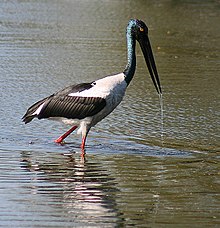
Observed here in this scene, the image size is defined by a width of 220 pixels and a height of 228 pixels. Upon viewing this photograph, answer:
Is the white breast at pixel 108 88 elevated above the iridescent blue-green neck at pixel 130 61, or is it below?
below

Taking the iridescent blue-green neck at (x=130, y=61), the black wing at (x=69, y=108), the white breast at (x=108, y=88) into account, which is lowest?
the black wing at (x=69, y=108)

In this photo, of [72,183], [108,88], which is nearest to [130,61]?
[108,88]

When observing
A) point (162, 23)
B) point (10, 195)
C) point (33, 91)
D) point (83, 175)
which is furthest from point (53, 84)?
point (162, 23)

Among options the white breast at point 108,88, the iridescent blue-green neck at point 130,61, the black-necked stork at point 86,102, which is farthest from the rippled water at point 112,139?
the iridescent blue-green neck at point 130,61

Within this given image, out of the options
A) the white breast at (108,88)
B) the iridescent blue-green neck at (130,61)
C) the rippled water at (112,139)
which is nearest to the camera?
the rippled water at (112,139)

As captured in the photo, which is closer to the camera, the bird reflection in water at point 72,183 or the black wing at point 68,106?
the bird reflection in water at point 72,183

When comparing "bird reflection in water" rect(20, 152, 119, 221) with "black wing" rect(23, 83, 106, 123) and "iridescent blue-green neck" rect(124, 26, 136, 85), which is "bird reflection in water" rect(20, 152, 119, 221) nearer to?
"black wing" rect(23, 83, 106, 123)

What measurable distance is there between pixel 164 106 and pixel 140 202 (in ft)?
15.2

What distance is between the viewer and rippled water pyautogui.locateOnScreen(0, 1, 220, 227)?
22.5 feet

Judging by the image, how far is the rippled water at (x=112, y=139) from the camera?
6.86 metres

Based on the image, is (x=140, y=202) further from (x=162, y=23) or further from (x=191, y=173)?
(x=162, y=23)

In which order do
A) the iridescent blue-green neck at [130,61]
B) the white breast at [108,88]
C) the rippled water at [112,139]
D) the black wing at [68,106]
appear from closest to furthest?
the rippled water at [112,139] < the white breast at [108,88] < the black wing at [68,106] < the iridescent blue-green neck at [130,61]

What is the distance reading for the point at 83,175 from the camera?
816 cm

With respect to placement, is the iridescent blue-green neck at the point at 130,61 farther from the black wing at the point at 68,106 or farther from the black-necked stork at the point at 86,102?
the black wing at the point at 68,106
